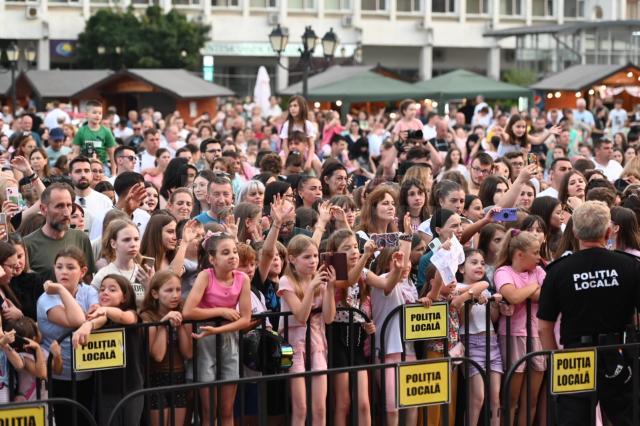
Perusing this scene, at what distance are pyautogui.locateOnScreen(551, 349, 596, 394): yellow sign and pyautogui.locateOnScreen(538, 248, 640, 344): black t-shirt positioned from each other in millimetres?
413

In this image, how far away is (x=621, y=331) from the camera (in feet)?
26.4

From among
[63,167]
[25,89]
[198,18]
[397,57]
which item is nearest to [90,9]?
[198,18]

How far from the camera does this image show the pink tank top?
8281 mm

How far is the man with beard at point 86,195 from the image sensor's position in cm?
1120

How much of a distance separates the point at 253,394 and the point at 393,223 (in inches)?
88.0

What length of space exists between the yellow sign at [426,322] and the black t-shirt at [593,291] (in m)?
0.79

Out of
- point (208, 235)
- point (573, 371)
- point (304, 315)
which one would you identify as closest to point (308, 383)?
point (304, 315)

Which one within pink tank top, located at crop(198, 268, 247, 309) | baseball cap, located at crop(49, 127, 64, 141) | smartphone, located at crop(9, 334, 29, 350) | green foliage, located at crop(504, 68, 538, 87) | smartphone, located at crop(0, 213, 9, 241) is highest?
green foliage, located at crop(504, 68, 538, 87)

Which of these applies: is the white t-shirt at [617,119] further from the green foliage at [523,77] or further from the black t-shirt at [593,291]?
the green foliage at [523,77]

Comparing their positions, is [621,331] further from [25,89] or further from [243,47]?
[243,47]

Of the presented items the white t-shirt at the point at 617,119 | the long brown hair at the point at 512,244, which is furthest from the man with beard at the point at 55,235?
the white t-shirt at the point at 617,119

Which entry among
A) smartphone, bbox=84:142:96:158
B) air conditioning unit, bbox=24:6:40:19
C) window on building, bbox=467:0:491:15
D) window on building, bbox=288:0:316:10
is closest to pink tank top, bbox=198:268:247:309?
smartphone, bbox=84:142:96:158

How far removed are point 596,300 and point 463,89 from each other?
24328 mm

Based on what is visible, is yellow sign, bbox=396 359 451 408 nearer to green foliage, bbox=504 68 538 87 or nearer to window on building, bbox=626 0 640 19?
green foliage, bbox=504 68 538 87
